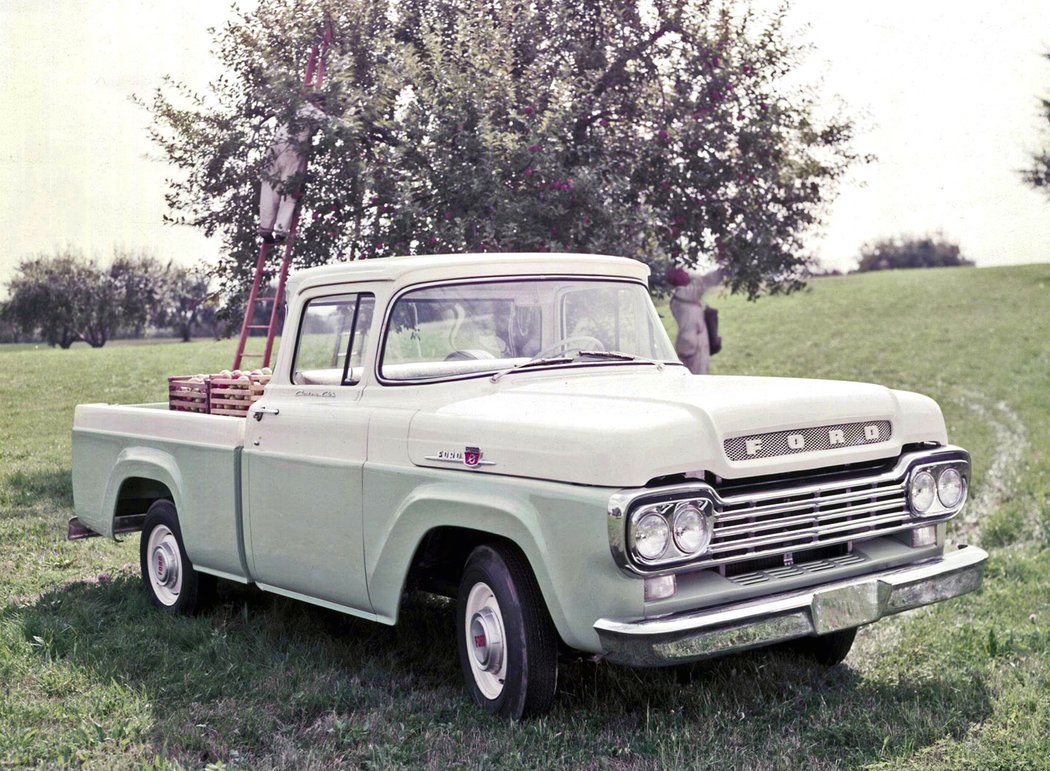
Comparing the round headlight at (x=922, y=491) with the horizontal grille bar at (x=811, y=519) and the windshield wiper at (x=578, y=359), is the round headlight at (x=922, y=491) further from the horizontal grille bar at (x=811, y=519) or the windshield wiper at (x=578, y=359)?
the windshield wiper at (x=578, y=359)

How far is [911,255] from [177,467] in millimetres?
45902

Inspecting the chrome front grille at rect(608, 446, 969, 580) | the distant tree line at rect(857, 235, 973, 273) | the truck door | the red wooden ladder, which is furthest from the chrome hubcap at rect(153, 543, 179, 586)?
the distant tree line at rect(857, 235, 973, 273)

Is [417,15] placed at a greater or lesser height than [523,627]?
greater

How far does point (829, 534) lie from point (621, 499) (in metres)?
1.14

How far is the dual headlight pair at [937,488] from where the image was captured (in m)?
4.90

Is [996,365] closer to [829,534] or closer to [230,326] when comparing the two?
[230,326]

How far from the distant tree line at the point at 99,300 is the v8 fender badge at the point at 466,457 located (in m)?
10.6

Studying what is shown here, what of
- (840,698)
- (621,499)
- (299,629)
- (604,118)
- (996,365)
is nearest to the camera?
(621,499)

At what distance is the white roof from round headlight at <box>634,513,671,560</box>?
180 centimetres

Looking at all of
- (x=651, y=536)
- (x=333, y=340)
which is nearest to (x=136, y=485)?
(x=333, y=340)

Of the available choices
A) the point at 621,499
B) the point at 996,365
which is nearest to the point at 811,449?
the point at 621,499

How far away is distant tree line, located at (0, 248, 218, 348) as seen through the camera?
1427cm

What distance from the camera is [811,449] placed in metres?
4.48

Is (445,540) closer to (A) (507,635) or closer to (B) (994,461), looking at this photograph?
(A) (507,635)
